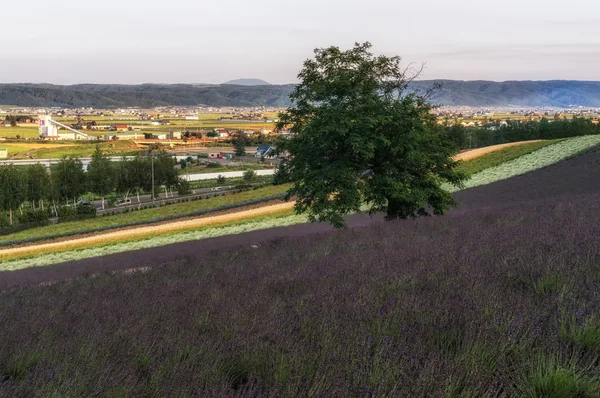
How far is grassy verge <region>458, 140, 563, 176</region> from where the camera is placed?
147 feet

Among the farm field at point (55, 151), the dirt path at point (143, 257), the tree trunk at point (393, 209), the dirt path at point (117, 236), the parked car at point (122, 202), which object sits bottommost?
the parked car at point (122, 202)

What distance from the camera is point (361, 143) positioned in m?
20.8

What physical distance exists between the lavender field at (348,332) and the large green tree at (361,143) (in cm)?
1389

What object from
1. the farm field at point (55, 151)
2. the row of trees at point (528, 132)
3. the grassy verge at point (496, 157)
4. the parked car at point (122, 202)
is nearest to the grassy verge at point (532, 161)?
the grassy verge at point (496, 157)

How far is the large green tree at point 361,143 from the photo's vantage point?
70.3 ft

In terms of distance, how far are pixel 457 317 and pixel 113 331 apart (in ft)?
9.70

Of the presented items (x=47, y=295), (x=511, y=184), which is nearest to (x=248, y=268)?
(x=47, y=295)

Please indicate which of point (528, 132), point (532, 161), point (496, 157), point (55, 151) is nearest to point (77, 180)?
point (496, 157)

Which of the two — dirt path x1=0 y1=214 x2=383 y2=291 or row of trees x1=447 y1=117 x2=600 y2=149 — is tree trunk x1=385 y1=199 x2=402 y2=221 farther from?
row of trees x1=447 y1=117 x2=600 y2=149

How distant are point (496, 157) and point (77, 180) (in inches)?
2245

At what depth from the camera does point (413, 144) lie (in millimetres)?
22312

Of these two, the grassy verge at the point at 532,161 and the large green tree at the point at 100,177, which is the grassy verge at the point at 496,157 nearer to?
the grassy verge at the point at 532,161

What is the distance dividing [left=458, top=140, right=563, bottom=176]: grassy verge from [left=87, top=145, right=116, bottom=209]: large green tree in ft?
175

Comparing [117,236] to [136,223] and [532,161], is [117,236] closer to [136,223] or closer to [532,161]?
[136,223]
